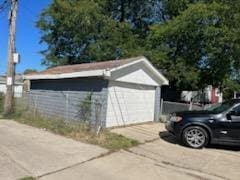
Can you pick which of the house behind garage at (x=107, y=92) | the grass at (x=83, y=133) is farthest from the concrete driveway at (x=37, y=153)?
the house behind garage at (x=107, y=92)

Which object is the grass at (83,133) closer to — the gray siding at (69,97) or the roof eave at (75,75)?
the gray siding at (69,97)

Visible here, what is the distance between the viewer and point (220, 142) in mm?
10656

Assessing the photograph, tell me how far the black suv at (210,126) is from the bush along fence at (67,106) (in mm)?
2905

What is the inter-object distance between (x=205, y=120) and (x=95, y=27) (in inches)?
747

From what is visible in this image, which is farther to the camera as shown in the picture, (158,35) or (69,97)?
(158,35)

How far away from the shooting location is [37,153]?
880 centimetres

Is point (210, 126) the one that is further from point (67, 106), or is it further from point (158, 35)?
point (158, 35)

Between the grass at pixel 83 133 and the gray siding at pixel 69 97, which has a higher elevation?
the gray siding at pixel 69 97

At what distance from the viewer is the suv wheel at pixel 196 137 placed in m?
10.7

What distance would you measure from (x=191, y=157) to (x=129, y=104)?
239 inches

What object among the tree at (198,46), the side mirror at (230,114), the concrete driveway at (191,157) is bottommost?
the concrete driveway at (191,157)

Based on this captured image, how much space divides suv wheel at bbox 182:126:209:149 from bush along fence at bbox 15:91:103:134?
301 centimetres

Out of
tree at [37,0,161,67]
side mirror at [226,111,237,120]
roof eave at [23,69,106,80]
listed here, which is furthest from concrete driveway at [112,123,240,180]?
tree at [37,0,161,67]

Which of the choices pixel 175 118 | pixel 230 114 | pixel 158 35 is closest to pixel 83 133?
pixel 175 118
